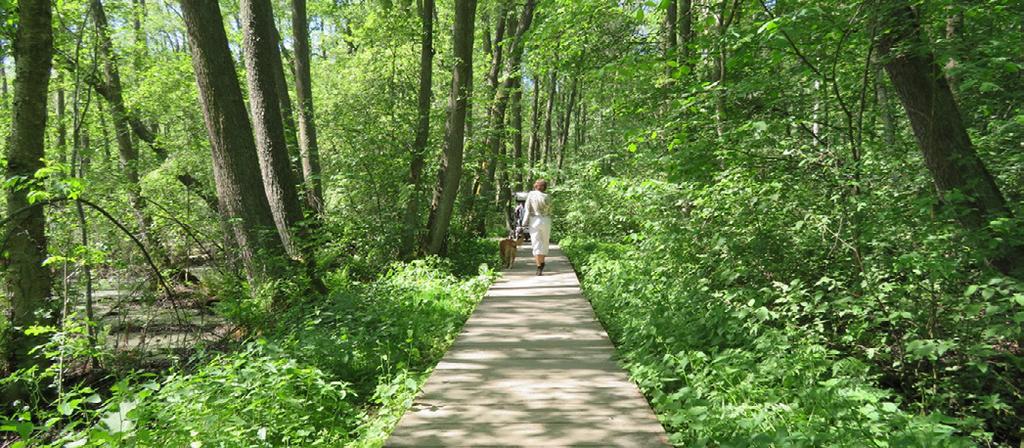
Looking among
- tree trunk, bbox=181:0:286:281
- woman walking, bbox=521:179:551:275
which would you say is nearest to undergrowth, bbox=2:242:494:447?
tree trunk, bbox=181:0:286:281

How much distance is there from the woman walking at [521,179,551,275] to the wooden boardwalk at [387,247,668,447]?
322cm

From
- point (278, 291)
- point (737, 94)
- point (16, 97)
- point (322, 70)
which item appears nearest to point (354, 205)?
point (278, 291)

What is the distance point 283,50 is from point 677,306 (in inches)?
776

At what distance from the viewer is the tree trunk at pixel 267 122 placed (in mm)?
8523

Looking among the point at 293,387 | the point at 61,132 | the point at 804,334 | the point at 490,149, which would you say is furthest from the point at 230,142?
the point at 61,132

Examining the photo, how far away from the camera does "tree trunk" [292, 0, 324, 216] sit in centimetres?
1130

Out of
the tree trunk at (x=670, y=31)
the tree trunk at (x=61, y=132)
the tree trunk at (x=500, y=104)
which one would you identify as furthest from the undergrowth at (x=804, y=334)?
the tree trunk at (x=61, y=132)

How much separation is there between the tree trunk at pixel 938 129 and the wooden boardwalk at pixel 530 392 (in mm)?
3316

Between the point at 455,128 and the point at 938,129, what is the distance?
778 cm

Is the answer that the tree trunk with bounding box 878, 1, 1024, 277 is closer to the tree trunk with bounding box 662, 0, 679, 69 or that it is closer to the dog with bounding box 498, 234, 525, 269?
the tree trunk with bounding box 662, 0, 679, 69

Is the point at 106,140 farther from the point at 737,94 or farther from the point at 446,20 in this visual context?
the point at 737,94

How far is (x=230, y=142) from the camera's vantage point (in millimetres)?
7641

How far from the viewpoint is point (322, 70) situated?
25.1 meters

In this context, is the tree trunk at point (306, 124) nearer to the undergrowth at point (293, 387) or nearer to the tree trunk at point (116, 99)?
the tree trunk at point (116, 99)
